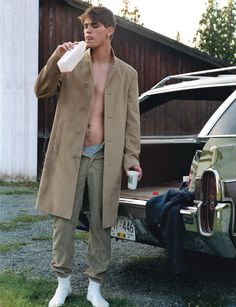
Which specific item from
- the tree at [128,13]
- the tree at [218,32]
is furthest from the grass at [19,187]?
the tree at [128,13]

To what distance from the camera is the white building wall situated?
12844mm

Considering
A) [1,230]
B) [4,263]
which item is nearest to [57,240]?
[4,263]

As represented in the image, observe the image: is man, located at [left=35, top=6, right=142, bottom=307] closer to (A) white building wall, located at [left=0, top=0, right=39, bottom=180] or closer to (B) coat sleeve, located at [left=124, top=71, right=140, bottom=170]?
(B) coat sleeve, located at [left=124, top=71, right=140, bottom=170]

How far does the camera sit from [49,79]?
3951mm

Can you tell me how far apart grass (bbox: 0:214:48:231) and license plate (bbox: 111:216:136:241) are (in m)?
2.92

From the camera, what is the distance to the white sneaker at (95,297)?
13.3 feet

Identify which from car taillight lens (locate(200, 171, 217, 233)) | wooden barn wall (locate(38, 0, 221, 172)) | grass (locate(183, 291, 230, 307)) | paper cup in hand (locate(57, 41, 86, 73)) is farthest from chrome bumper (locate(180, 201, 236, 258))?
wooden barn wall (locate(38, 0, 221, 172))

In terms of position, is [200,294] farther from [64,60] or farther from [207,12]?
[207,12]

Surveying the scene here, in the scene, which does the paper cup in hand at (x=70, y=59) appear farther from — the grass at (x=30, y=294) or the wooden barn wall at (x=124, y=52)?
the wooden barn wall at (x=124, y=52)

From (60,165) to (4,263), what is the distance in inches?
68.0

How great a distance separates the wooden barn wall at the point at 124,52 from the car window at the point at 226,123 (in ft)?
26.2

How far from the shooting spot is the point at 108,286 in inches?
186

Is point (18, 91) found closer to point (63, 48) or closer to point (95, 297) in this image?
point (63, 48)

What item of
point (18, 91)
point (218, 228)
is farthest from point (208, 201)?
point (18, 91)
